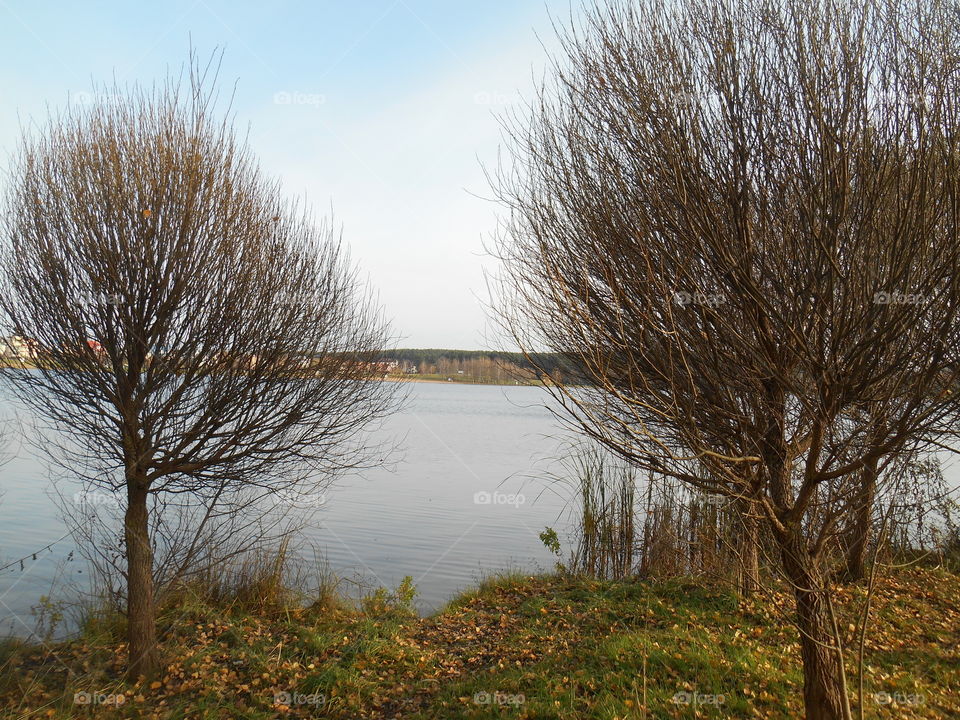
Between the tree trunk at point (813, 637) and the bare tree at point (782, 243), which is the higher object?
the bare tree at point (782, 243)

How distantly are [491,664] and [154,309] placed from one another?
4.67 meters

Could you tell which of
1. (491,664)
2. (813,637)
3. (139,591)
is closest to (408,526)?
(491,664)

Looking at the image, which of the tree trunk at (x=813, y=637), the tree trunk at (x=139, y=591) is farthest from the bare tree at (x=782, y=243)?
the tree trunk at (x=139, y=591)

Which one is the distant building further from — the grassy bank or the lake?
the lake

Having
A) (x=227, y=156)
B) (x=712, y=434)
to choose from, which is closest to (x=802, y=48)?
(x=712, y=434)

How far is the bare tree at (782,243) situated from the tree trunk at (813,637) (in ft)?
0.04

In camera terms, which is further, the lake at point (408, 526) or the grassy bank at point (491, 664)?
the lake at point (408, 526)

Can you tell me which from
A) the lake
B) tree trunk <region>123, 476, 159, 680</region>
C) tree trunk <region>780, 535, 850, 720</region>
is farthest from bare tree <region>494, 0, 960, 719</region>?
tree trunk <region>123, 476, 159, 680</region>

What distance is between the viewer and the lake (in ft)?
30.1

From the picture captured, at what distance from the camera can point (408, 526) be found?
508 inches

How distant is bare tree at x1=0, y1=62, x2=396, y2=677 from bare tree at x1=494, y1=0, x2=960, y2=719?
9.31ft

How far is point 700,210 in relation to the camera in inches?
139

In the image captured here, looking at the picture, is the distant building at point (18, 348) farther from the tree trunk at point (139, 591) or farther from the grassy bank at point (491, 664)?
the grassy bank at point (491, 664)

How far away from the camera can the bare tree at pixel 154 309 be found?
16.9 ft
